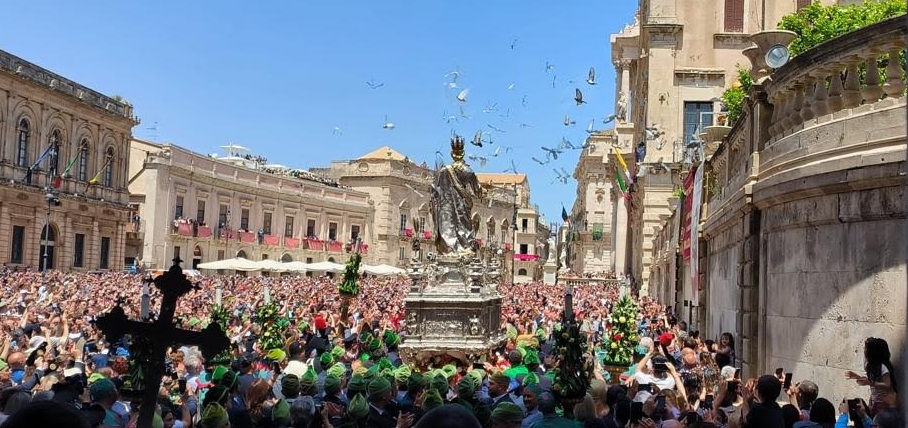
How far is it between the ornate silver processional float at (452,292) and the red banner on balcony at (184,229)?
4539 centimetres

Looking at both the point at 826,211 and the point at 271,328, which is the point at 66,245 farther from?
the point at 826,211

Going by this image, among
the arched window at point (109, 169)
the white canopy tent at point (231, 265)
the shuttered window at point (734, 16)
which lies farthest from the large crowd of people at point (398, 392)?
the arched window at point (109, 169)

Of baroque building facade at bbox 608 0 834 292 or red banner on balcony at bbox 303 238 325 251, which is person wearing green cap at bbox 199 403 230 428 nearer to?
baroque building facade at bbox 608 0 834 292

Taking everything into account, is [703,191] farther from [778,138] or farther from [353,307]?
[353,307]

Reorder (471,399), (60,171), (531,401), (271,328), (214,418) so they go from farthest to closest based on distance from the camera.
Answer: (60,171) → (271,328) → (471,399) → (531,401) → (214,418)

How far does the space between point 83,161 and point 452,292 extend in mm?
45261

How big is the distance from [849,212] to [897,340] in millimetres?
1187

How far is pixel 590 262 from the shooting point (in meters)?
74.8

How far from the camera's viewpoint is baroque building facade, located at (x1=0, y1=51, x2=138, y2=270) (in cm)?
4747

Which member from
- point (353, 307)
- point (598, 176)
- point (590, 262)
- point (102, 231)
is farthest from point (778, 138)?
point (598, 176)

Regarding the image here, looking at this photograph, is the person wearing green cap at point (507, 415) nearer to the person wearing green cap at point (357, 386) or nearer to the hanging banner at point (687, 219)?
the person wearing green cap at point (357, 386)

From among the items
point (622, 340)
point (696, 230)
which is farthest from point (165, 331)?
point (696, 230)

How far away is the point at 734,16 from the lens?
116 feet

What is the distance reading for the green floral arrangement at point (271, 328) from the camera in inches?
533
